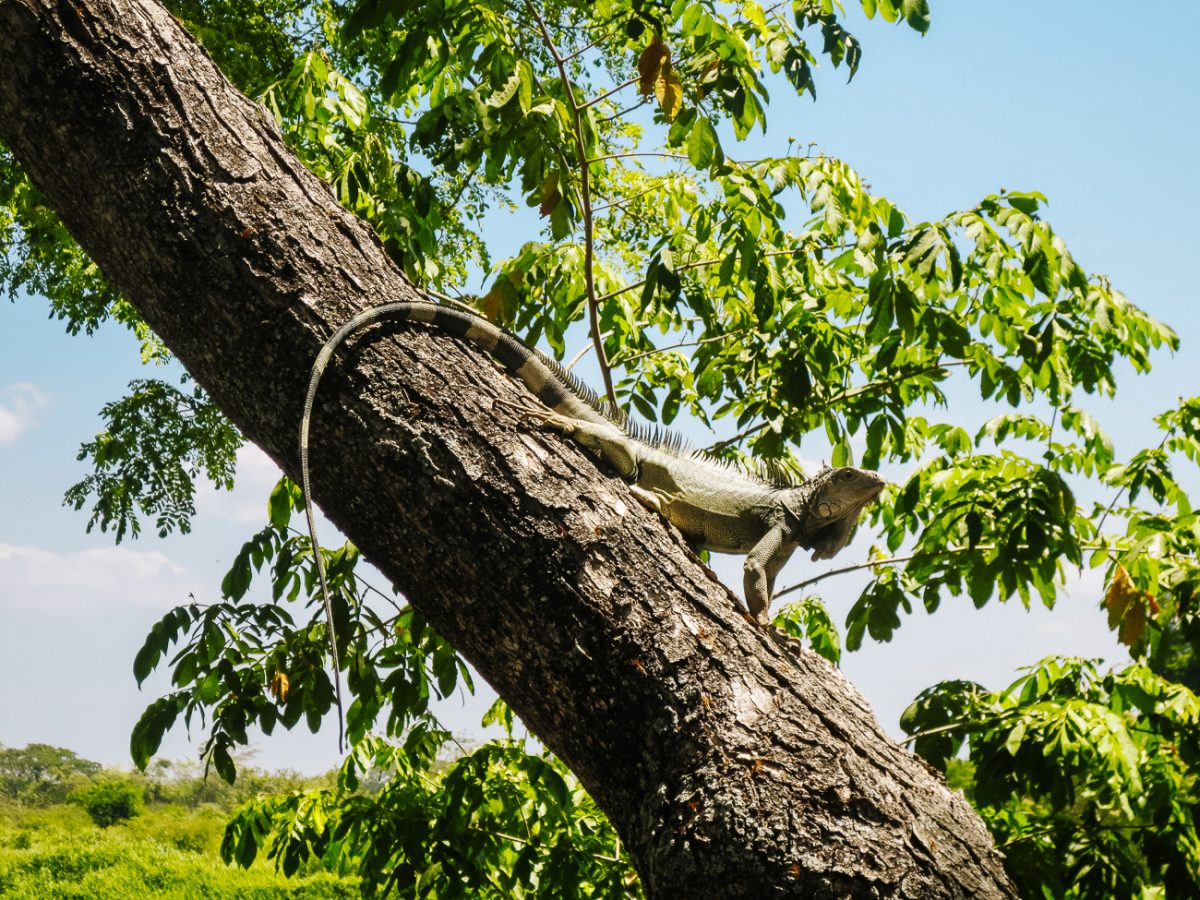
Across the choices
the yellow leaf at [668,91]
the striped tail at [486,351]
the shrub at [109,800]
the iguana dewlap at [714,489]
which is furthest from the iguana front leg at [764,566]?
the shrub at [109,800]

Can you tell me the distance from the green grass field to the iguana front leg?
357 inches

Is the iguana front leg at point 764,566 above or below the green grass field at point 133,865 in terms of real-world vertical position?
above

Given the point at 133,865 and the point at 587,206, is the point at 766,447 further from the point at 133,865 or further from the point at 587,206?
the point at 133,865

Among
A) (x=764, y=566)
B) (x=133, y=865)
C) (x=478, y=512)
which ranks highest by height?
(x=764, y=566)

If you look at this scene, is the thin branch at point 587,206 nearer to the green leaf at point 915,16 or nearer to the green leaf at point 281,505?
the green leaf at point 915,16

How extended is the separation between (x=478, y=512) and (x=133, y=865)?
40.7 ft

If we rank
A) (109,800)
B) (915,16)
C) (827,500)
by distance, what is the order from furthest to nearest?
(109,800)
(827,500)
(915,16)

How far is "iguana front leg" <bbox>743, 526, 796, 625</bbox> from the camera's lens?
115 inches

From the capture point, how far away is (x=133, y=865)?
1180 centimetres

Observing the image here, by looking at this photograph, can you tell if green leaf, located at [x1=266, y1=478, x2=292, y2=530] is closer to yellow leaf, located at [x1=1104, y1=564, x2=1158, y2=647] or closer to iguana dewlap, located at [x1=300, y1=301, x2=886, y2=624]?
iguana dewlap, located at [x1=300, y1=301, x2=886, y2=624]

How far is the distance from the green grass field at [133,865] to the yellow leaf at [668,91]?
32.2 ft

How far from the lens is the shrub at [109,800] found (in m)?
13.3

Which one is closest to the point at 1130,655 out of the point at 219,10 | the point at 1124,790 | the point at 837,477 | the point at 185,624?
the point at 1124,790

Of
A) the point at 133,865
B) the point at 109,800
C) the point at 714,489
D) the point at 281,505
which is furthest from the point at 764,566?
the point at 109,800
